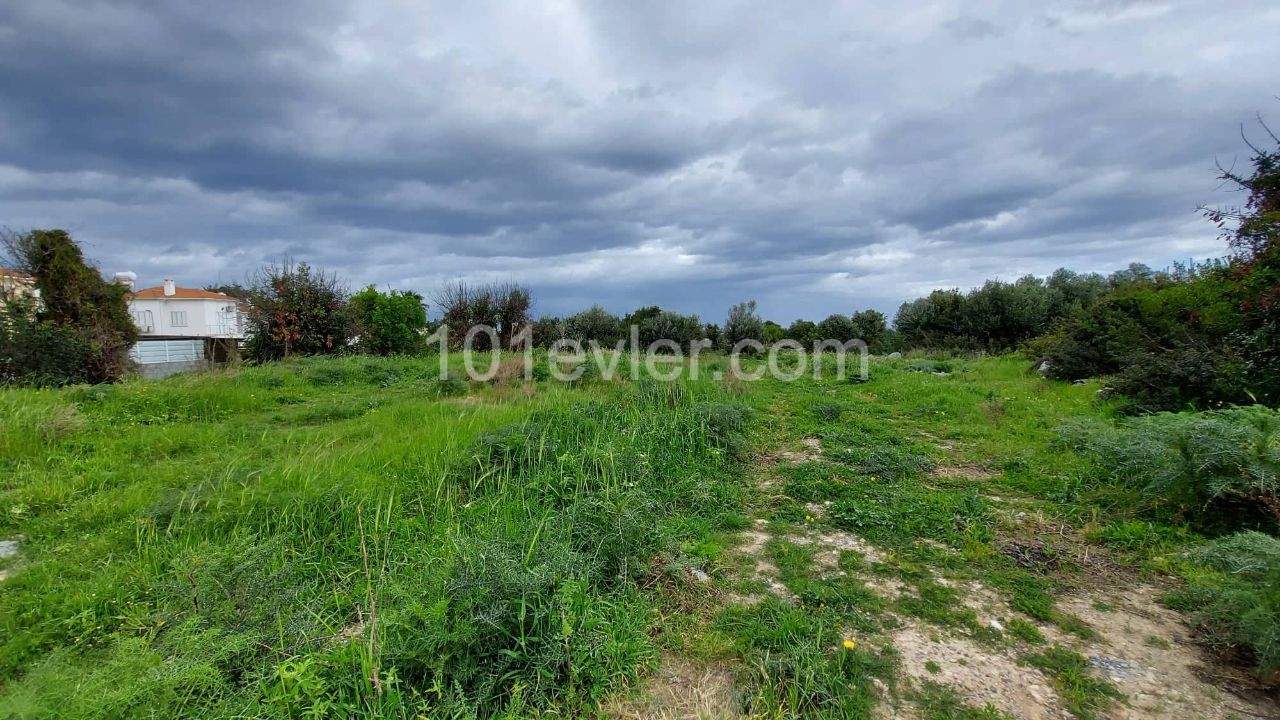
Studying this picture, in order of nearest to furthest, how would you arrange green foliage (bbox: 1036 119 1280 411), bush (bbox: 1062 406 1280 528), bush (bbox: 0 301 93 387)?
bush (bbox: 1062 406 1280 528)
green foliage (bbox: 1036 119 1280 411)
bush (bbox: 0 301 93 387)

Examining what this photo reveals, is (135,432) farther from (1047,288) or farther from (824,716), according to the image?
(1047,288)

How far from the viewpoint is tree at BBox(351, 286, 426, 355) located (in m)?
13.8

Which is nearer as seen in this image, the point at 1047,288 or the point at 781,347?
the point at 781,347

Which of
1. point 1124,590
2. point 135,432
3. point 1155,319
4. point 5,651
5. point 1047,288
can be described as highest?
point 1047,288

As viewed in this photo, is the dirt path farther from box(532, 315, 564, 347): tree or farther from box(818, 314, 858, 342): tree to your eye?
box(818, 314, 858, 342): tree

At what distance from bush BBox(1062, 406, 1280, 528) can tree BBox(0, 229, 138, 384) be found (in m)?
14.0

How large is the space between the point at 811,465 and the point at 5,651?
4945 millimetres

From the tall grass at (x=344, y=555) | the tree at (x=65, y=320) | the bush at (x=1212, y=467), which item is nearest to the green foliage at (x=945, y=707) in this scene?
the tall grass at (x=344, y=555)

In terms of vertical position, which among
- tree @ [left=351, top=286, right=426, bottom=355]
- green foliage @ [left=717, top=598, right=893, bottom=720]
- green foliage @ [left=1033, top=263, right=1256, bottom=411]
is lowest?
green foliage @ [left=717, top=598, right=893, bottom=720]

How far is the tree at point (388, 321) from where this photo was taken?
542 inches

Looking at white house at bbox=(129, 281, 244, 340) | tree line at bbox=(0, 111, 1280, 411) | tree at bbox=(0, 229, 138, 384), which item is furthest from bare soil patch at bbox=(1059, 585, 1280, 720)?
white house at bbox=(129, 281, 244, 340)

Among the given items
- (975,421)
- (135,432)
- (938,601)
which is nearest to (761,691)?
(938,601)

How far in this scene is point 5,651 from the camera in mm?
2043

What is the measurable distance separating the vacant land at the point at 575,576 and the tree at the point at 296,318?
23.9ft
